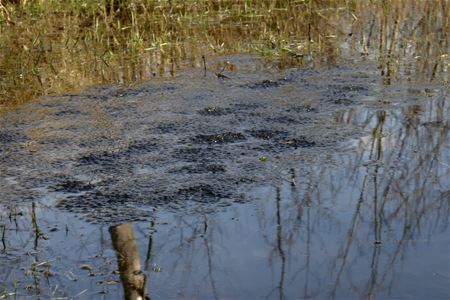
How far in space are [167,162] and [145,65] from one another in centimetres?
207

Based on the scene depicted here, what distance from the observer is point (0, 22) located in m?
6.88

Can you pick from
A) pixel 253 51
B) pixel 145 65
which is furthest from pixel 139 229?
pixel 253 51

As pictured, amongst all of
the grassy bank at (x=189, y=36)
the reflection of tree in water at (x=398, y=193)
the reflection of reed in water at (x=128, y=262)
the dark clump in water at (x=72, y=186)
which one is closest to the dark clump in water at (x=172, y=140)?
the dark clump in water at (x=72, y=186)

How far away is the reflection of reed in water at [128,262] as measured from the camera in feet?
7.68

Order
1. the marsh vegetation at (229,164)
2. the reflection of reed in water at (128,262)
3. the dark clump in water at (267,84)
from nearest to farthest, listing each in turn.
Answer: the reflection of reed in water at (128,262) < the marsh vegetation at (229,164) < the dark clump in water at (267,84)

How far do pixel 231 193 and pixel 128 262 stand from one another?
0.67 m

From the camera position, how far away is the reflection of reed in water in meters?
2.34

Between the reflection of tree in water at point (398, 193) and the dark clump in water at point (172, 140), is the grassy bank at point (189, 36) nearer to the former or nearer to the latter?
the dark clump in water at point (172, 140)

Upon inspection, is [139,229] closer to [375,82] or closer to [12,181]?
[12,181]

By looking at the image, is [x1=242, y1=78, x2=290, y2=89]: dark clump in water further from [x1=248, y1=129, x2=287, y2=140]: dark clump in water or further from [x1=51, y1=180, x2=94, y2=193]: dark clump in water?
[x1=51, y1=180, x2=94, y2=193]: dark clump in water

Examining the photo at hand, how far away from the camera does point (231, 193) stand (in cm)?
305

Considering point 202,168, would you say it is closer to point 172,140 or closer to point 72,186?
point 172,140

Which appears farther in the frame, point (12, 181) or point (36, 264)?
point (12, 181)

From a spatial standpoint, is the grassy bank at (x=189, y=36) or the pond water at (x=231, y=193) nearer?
the pond water at (x=231, y=193)
